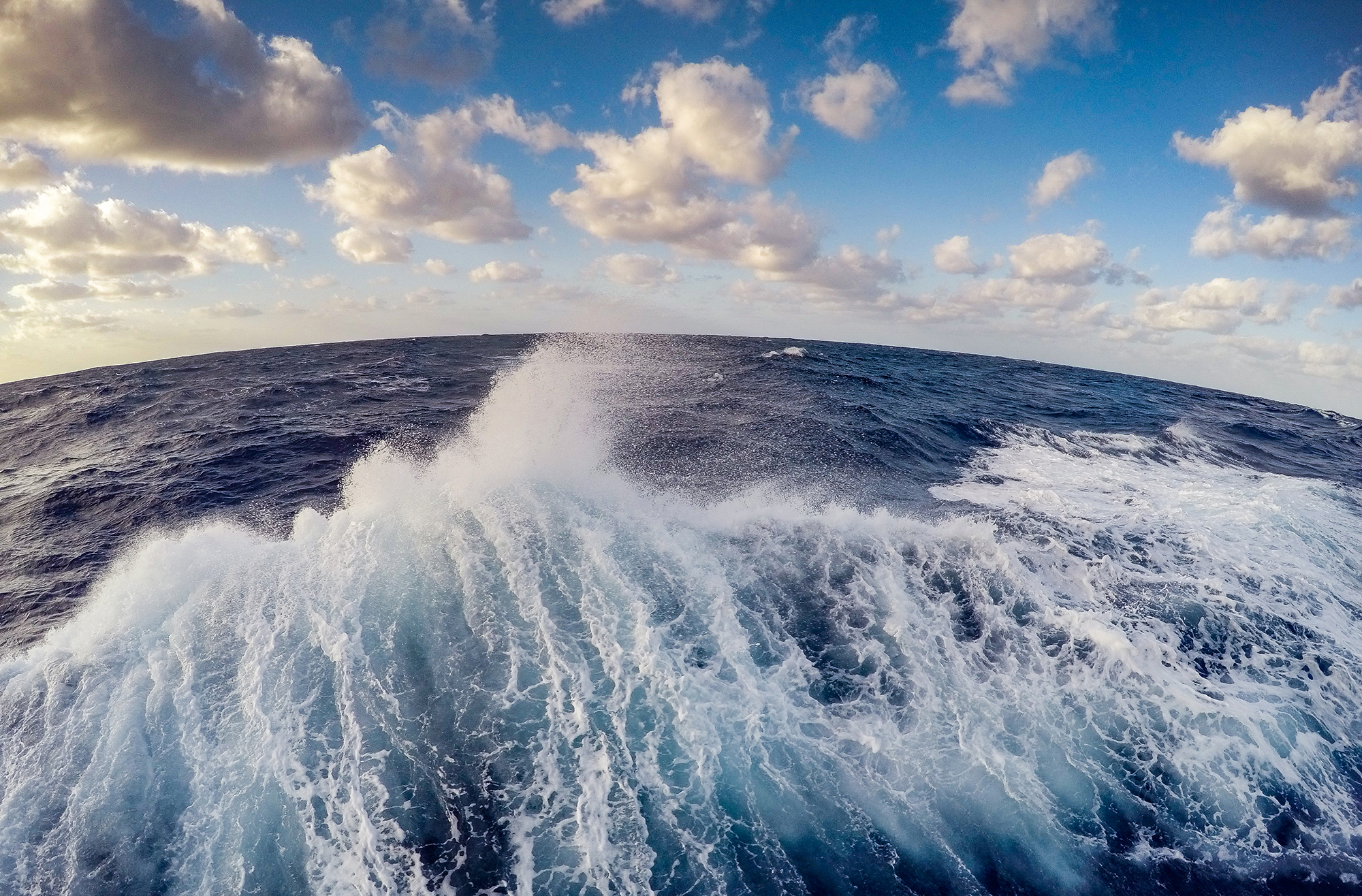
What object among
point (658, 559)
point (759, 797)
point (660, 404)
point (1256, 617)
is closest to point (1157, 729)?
point (1256, 617)

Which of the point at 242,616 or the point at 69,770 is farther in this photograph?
the point at 242,616

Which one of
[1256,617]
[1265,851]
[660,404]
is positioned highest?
[660,404]

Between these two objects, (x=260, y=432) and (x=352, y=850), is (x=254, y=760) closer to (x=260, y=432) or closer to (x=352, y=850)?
(x=352, y=850)

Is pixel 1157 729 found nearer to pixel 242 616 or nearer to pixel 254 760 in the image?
pixel 254 760

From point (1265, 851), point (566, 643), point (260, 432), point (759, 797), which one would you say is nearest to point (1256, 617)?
point (1265, 851)

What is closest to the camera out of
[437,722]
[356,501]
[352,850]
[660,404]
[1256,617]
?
[352,850]

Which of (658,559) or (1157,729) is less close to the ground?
(658,559)

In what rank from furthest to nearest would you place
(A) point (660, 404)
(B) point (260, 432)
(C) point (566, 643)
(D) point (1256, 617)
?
(A) point (660, 404) < (B) point (260, 432) < (D) point (1256, 617) < (C) point (566, 643)
